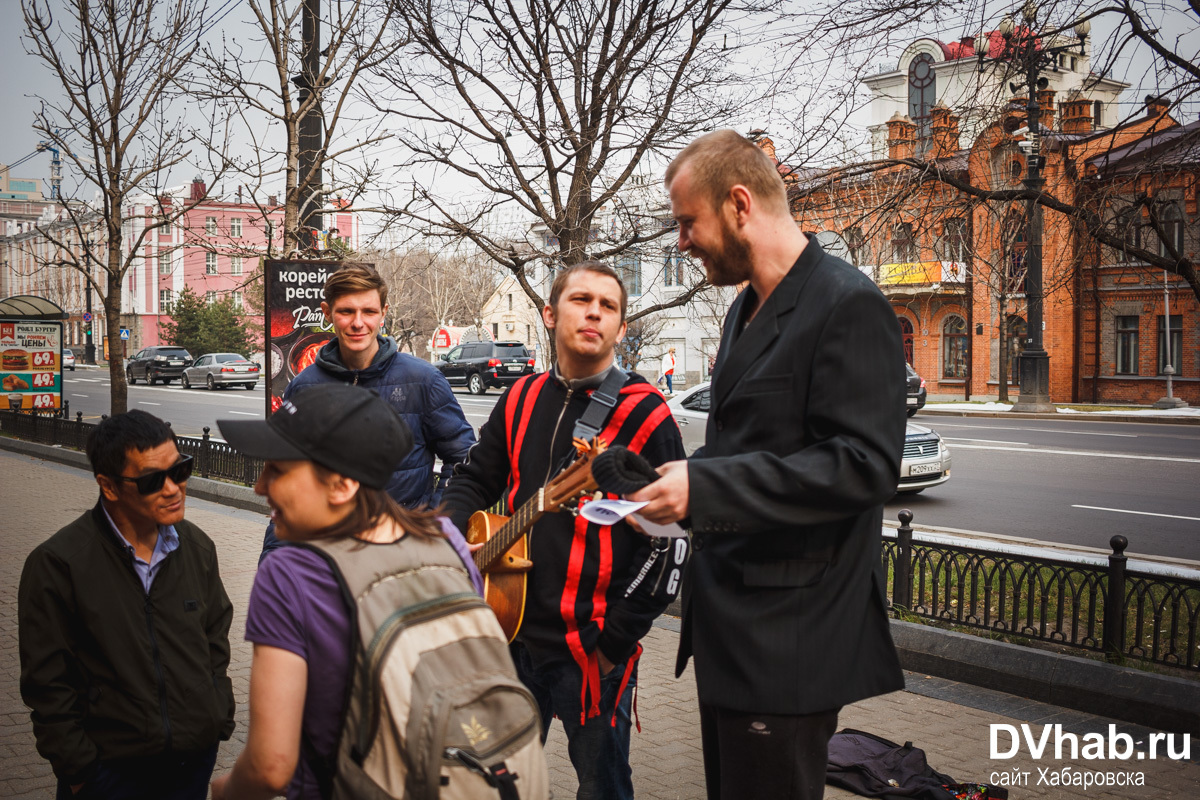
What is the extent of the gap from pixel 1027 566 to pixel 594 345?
4.33 metres

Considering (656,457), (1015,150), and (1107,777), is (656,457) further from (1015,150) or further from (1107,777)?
(1015,150)

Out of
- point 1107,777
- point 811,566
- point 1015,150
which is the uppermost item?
point 1015,150

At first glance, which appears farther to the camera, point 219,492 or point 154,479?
point 219,492

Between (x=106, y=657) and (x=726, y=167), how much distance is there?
7.35 feet

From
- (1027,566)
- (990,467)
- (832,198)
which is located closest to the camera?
(1027,566)

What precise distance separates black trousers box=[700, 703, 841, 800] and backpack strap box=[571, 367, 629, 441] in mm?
1058

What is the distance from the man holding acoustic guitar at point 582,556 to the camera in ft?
9.35

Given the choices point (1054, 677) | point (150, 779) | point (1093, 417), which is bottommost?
point (1054, 677)

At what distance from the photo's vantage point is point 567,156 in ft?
27.6

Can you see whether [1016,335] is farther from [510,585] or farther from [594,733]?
[510,585]

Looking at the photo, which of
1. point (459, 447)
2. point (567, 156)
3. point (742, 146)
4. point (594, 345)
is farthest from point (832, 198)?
point (742, 146)

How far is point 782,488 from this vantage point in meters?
1.85

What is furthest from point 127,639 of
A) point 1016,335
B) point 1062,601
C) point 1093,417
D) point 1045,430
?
point 1016,335

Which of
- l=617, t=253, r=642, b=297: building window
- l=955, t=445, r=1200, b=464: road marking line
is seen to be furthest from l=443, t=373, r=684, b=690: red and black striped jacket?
l=955, t=445, r=1200, b=464: road marking line
